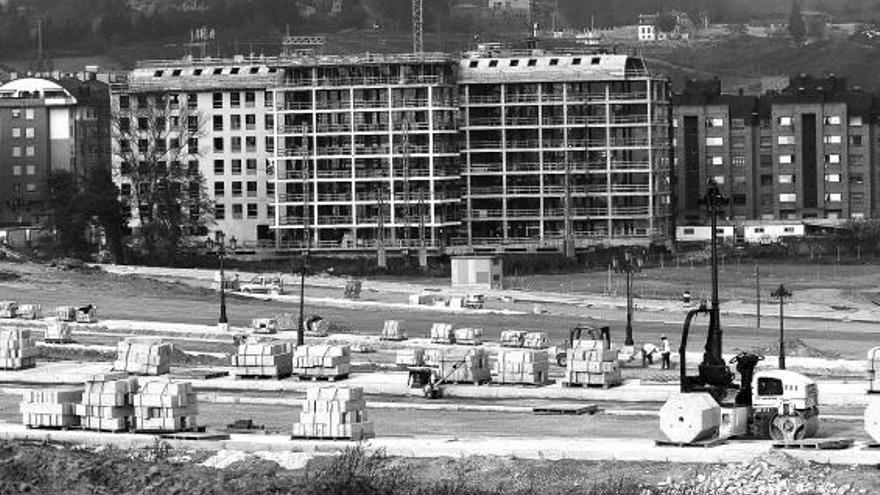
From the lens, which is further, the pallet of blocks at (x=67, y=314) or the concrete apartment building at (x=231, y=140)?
the concrete apartment building at (x=231, y=140)

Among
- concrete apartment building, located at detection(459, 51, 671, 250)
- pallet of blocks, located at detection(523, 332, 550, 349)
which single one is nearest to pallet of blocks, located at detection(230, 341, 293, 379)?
pallet of blocks, located at detection(523, 332, 550, 349)

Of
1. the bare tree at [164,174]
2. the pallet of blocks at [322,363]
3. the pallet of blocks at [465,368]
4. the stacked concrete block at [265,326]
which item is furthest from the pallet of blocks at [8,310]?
the bare tree at [164,174]

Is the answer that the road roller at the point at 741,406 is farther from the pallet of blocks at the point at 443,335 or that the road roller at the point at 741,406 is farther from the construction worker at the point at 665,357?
the pallet of blocks at the point at 443,335

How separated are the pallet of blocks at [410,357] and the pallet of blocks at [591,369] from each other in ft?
22.3

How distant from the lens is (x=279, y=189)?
630ft

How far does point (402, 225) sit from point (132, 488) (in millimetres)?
123636

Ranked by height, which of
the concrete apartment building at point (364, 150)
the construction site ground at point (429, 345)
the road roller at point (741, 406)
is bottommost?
the construction site ground at point (429, 345)

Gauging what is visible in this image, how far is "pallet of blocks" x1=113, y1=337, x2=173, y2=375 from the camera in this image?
3752 inches

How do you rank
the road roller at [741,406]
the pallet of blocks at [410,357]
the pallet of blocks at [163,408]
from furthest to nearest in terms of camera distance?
1. the pallet of blocks at [410,357]
2. the pallet of blocks at [163,408]
3. the road roller at [741,406]

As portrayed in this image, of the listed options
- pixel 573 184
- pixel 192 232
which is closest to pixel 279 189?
pixel 192 232

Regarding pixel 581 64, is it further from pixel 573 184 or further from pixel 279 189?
pixel 279 189

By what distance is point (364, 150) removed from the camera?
192 meters

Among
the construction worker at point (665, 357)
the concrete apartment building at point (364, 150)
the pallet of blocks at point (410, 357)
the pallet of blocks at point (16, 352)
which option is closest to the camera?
the pallet of blocks at point (410, 357)

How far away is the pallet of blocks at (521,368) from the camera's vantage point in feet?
294
